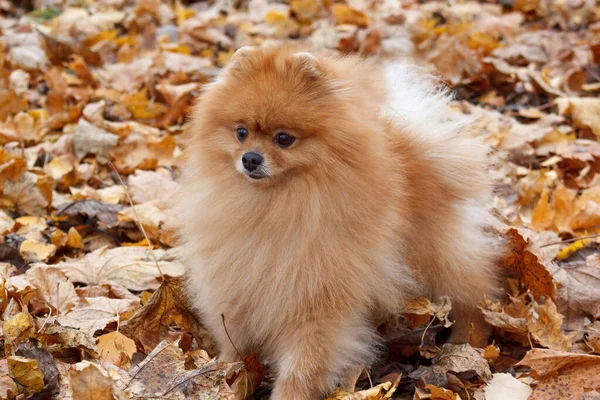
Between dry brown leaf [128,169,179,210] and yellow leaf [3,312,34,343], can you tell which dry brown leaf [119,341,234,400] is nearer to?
yellow leaf [3,312,34,343]

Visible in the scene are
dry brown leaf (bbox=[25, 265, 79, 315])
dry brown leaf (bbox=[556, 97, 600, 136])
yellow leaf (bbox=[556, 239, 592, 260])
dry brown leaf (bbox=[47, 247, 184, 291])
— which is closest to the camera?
dry brown leaf (bbox=[25, 265, 79, 315])

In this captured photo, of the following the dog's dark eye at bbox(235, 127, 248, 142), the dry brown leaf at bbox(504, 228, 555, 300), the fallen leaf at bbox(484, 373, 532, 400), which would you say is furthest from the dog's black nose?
the dry brown leaf at bbox(504, 228, 555, 300)

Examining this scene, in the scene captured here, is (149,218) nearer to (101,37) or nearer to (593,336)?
(593,336)

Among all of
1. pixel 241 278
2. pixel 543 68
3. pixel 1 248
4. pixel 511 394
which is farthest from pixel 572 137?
pixel 1 248

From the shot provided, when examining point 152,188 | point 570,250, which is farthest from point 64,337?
point 570,250

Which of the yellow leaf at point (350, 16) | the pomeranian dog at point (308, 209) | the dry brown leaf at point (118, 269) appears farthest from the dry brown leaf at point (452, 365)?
the yellow leaf at point (350, 16)

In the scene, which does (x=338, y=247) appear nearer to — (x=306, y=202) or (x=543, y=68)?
(x=306, y=202)

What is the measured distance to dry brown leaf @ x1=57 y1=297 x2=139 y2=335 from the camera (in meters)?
2.78

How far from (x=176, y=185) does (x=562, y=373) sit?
2.34 meters

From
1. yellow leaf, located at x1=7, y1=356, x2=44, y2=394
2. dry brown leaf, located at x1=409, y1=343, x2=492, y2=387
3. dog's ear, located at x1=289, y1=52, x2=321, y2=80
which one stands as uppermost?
dog's ear, located at x1=289, y1=52, x2=321, y2=80

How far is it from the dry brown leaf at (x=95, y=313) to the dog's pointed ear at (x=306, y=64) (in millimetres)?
1260

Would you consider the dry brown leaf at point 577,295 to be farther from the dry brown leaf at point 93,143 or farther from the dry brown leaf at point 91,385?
the dry brown leaf at point 93,143

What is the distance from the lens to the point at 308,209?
254cm

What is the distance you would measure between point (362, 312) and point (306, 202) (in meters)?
0.51
